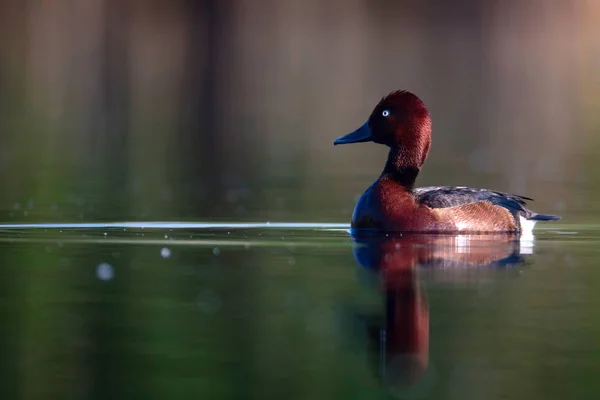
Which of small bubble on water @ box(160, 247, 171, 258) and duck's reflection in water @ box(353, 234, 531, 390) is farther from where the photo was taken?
small bubble on water @ box(160, 247, 171, 258)

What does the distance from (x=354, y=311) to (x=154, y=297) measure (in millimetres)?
1244

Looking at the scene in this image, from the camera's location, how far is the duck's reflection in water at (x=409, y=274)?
6.19 m

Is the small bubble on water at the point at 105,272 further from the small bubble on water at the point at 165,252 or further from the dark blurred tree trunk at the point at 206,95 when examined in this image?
the dark blurred tree trunk at the point at 206,95

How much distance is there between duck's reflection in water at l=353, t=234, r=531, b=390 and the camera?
244 inches

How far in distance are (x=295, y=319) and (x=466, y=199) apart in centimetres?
545

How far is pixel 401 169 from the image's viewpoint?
1318 cm

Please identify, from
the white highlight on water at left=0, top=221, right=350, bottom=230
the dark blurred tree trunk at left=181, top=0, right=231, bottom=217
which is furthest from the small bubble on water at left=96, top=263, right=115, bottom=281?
the dark blurred tree trunk at left=181, top=0, right=231, bottom=217

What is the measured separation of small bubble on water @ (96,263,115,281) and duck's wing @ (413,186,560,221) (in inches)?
151

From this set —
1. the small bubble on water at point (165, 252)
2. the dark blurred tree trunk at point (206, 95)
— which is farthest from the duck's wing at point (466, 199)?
the small bubble on water at point (165, 252)

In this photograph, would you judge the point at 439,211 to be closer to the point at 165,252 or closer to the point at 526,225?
the point at 526,225

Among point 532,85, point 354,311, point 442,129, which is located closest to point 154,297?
point 354,311

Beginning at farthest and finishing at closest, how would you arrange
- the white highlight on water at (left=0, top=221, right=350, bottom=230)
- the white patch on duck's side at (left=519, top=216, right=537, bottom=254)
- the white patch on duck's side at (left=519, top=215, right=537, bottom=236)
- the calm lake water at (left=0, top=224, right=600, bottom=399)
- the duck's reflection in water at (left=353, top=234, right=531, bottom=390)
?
the white patch on duck's side at (left=519, top=215, right=537, bottom=236), the white highlight on water at (left=0, top=221, right=350, bottom=230), the white patch on duck's side at (left=519, top=216, right=537, bottom=254), the duck's reflection in water at (left=353, top=234, right=531, bottom=390), the calm lake water at (left=0, top=224, right=600, bottom=399)

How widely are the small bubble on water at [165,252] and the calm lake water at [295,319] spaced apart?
0.06m

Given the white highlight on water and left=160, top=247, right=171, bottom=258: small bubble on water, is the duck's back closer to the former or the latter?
the white highlight on water
